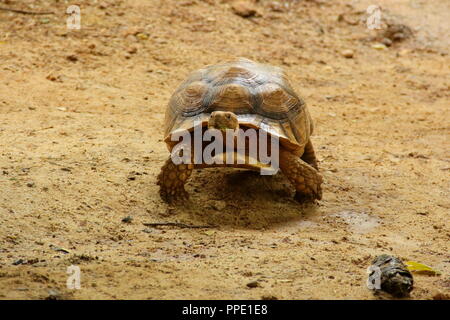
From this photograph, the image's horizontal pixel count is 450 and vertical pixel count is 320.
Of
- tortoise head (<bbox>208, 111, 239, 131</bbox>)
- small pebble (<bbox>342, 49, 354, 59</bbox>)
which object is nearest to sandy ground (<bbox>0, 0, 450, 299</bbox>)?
small pebble (<bbox>342, 49, 354, 59</bbox>)

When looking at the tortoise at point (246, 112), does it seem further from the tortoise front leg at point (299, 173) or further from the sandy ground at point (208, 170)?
the sandy ground at point (208, 170)

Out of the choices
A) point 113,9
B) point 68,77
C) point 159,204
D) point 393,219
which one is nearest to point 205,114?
point 159,204

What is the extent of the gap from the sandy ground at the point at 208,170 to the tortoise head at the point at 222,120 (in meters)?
0.67

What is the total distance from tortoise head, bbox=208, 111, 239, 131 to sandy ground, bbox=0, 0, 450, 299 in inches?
26.2

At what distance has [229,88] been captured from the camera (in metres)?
4.75

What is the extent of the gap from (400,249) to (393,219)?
67cm

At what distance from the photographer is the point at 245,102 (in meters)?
4.73

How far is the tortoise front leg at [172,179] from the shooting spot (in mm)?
4699

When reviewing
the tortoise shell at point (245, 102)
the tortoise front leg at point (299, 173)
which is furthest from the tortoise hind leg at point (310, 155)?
the tortoise front leg at point (299, 173)

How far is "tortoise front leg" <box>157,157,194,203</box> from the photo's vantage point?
470 centimetres

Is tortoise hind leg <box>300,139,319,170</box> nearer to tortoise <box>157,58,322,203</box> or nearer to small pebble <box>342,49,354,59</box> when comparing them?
tortoise <box>157,58,322,203</box>

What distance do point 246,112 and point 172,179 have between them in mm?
701

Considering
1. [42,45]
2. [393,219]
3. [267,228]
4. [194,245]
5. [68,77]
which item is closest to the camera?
[194,245]

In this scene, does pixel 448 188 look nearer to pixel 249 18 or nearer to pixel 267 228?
pixel 267 228
